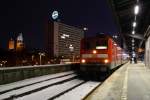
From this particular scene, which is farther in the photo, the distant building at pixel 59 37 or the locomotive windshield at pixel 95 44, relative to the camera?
the distant building at pixel 59 37

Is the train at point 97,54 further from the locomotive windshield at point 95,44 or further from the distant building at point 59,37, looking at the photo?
the distant building at point 59,37

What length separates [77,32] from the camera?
511 feet

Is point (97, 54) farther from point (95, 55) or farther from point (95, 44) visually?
point (95, 44)

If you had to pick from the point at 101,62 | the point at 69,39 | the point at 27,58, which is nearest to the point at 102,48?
the point at 101,62

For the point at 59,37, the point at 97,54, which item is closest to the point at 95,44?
the point at 97,54

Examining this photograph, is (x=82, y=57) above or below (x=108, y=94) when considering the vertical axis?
above

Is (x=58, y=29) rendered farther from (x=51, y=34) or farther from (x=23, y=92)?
(x=23, y=92)

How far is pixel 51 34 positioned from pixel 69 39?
32.9 feet

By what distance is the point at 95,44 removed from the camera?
23.7 metres

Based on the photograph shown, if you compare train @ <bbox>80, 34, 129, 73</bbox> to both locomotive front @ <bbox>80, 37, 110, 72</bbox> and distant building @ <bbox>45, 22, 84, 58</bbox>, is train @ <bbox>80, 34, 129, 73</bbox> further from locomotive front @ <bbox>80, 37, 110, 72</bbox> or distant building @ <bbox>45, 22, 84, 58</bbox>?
distant building @ <bbox>45, 22, 84, 58</bbox>

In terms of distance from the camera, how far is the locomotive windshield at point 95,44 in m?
23.3

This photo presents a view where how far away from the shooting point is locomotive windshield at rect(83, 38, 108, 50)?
23328mm

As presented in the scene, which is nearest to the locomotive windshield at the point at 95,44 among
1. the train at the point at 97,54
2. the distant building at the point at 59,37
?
the train at the point at 97,54

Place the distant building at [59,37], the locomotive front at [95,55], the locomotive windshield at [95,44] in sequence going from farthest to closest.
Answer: the distant building at [59,37] < the locomotive windshield at [95,44] < the locomotive front at [95,55]
